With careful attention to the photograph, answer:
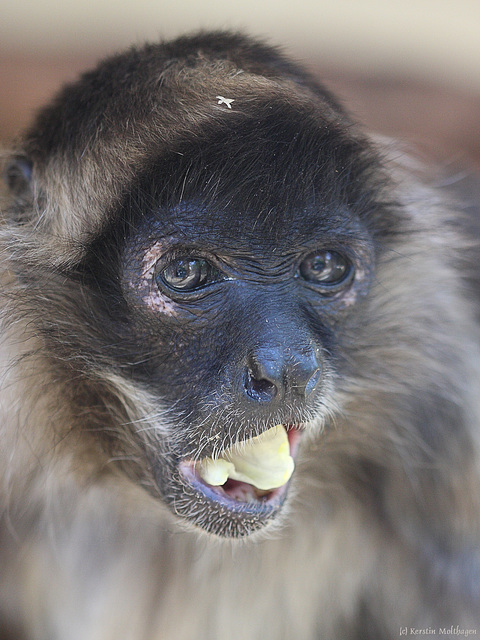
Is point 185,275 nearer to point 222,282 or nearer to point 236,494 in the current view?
point 222,282

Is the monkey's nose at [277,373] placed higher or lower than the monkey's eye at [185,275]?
lower

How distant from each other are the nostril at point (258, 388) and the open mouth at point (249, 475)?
0.16 metres

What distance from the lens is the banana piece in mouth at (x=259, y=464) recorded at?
1.79 m

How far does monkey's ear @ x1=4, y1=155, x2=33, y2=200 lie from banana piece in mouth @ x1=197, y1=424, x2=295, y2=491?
0.84 metres

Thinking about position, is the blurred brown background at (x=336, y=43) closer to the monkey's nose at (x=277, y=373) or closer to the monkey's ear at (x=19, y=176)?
the monkey's ear at (x=19, y=176)

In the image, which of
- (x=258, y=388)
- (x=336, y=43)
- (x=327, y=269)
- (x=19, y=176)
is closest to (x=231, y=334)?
(x=258, y=388)

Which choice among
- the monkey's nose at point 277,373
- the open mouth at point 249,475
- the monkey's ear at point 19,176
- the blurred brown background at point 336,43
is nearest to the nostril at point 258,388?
the monkey's nose at point 277,373

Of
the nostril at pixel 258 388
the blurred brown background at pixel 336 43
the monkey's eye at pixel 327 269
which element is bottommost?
the nostril at pixel 258 388

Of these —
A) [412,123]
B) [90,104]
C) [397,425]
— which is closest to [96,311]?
[90,104]

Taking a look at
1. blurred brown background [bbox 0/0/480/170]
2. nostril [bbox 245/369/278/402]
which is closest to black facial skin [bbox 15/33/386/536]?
nostril [bbox 245/369/278/402]

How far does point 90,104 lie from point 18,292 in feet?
1.58

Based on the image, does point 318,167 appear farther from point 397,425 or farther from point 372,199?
point 397,425

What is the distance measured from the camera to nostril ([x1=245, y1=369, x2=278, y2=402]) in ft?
5.20

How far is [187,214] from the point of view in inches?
65.6
